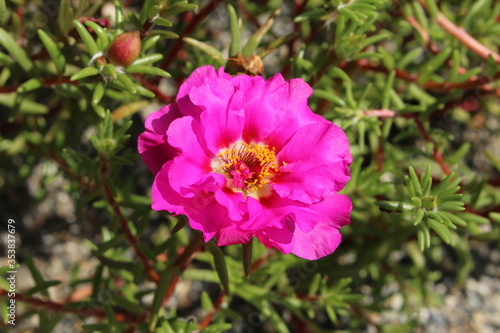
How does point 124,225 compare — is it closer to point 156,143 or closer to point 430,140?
point 156,143

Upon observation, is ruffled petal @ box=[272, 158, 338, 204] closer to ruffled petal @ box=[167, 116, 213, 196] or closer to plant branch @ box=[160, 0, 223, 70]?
ruffled petal @ box=[167, 116, 213, 196]

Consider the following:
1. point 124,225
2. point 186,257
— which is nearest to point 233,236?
point 186,257

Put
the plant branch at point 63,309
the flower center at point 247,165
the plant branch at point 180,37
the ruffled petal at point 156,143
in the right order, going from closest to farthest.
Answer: the ruffled petal at point 156,143
the flower center at point 247,165
the plant branch at point 63,309
the plant branch at point 180,37

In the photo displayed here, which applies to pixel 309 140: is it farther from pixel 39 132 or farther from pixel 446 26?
pixel 39 132

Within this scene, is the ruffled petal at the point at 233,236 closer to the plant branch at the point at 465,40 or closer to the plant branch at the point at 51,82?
the plant branch at the point at 51,82

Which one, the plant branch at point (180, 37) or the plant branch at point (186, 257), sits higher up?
the plant branch at point (180, 37)

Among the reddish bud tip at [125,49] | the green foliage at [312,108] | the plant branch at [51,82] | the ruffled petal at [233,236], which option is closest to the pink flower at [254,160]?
the ruffled petal at [233,236]
